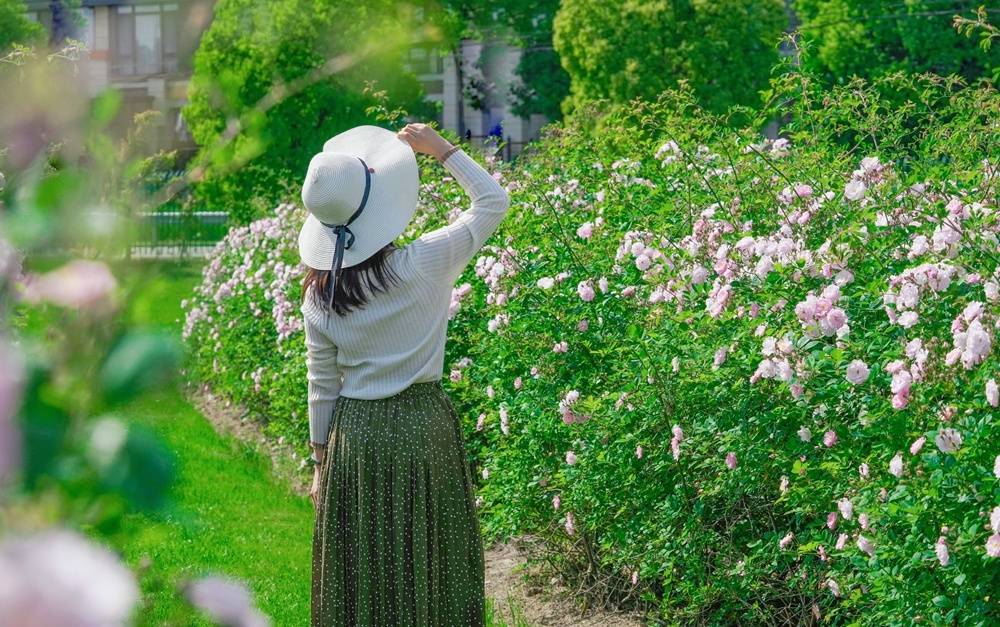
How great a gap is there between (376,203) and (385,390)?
50 centimetres

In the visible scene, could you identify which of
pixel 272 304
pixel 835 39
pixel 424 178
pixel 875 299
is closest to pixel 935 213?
pixel 875 299

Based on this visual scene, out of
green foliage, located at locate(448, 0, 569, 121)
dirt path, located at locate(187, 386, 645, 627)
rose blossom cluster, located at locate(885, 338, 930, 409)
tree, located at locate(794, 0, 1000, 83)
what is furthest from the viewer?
green foliage, located at locate(448, 0, 569, 121)

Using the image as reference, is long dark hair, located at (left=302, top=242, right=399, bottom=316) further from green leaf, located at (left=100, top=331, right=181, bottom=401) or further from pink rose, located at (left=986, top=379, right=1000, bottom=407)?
green leaf, located at (left=100, top=331, right=181, bottom=401)

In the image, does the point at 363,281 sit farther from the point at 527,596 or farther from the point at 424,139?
the point at 527,596

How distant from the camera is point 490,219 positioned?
3.58 metres

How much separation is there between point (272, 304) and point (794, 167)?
4.54 m

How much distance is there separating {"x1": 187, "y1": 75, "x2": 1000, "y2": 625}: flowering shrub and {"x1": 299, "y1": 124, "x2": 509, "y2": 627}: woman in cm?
64

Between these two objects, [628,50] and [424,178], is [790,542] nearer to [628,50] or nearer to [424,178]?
[424,178]

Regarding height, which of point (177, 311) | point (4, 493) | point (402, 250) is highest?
point (4, 493)

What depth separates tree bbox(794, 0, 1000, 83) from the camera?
952 inches

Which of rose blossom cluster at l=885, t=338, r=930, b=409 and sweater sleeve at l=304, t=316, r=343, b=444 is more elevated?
rose blossom cluster at l=885, t=338, r=930, b=409

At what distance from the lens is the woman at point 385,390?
3.46 m

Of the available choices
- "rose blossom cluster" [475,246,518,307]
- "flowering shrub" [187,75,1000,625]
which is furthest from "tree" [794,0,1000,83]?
"rose blossom cluster" [475,246,518,307]

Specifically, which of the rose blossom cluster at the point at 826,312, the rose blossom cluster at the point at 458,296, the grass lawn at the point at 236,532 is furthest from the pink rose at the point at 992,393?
the rose blossom cluster at the point at 458,296
